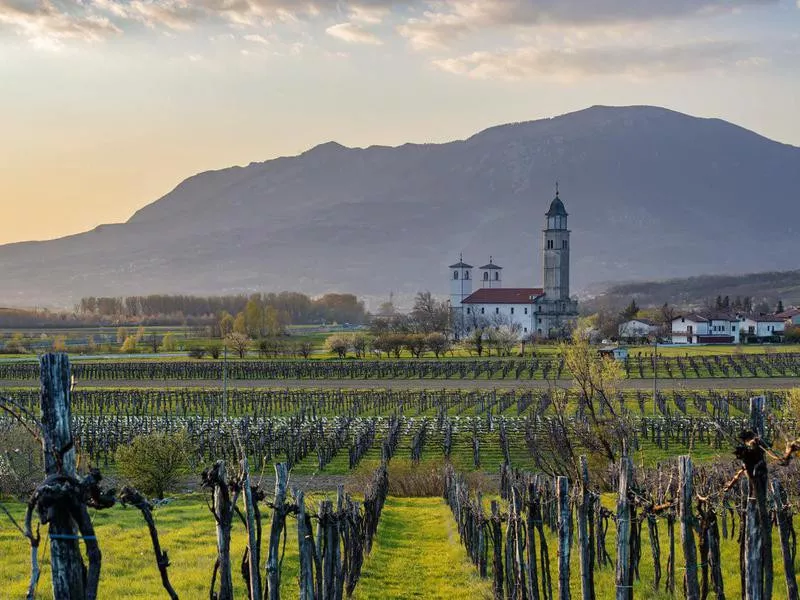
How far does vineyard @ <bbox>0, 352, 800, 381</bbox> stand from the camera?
69375mm

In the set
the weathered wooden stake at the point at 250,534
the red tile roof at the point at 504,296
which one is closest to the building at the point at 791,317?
the red tile roof at the point at 504,296

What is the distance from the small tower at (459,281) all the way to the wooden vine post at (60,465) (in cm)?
14460

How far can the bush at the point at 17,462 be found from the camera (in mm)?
25250

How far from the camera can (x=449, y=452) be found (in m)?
34.0

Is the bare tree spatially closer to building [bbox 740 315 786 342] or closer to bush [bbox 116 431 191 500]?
building [bbox 740 315 786 342]

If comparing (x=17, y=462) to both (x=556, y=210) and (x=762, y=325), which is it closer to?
(x=762, y=325)

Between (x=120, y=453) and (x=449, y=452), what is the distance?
41.8 ft

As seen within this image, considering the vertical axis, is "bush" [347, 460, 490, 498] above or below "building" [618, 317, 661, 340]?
below

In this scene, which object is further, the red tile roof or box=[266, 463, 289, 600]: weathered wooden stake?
the red tile roof

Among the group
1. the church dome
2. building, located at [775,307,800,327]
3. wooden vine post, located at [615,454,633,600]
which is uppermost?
the church dome

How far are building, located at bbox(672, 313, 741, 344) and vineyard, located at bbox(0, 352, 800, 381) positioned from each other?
28595 mm

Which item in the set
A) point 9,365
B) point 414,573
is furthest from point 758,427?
point 9,365

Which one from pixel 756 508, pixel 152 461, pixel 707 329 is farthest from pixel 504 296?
pixel 756 508

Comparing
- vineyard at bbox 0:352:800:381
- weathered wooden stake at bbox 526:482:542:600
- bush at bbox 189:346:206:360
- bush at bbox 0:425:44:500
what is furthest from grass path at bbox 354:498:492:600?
bush at bbox 189:346:206:360
